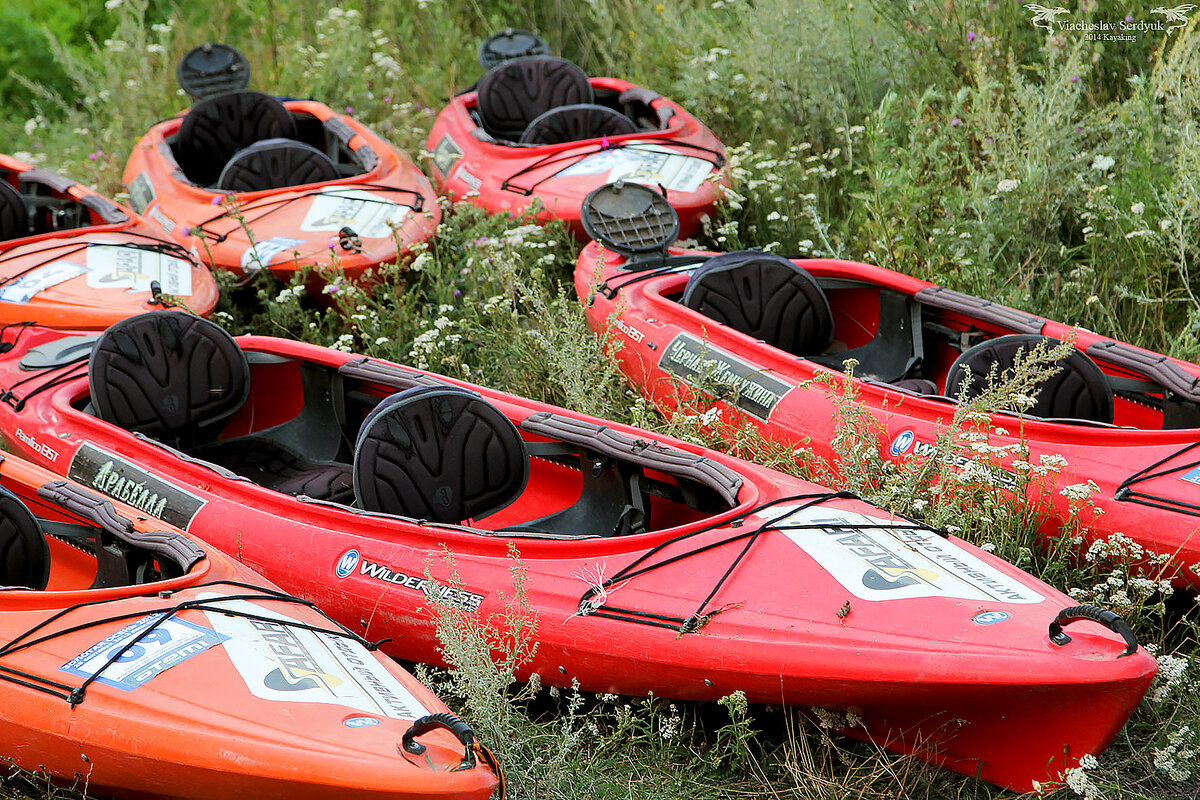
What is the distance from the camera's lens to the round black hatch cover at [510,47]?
846cm

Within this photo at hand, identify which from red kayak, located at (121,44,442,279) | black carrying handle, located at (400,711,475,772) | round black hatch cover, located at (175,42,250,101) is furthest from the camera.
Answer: round black hatch cover, located at (175,42,250,101)

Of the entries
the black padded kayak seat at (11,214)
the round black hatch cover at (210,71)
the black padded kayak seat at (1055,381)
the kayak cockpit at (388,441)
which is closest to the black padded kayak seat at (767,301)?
the black padded kayak seat at (1055,381)

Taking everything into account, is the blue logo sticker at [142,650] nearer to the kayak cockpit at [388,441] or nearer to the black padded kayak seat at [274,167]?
the kayak cockpit at [388,441]

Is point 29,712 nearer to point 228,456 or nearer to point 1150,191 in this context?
point 228,456

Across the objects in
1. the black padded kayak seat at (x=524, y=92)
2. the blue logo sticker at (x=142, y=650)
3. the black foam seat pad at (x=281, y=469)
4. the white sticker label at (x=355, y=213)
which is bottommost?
the black foam seat pad at (x=281, y=469)

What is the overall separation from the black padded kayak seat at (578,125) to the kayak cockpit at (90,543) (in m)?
4.02

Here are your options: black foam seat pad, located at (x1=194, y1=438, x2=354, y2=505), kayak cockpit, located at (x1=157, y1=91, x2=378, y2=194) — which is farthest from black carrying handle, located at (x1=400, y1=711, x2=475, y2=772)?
kayak cockpit, located at (x1=157, y1=91, x2=378, y2=194)

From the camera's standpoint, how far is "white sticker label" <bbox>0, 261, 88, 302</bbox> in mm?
5441

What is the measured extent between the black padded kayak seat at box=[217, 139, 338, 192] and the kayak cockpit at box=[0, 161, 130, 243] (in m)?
0.67

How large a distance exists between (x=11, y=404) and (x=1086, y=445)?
4.01 meters

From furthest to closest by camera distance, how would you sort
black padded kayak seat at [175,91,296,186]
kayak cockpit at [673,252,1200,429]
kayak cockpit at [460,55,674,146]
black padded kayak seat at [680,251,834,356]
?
1. kayak cockpit at [460,55,674,146]
2. black padded kayak seat at [175,91,296,186]
3. black padded kayak seat at [680,251,834,356]
4. kayak cockpit at [673,252,1200,429]

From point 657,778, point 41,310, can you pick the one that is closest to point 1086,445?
point 657,778

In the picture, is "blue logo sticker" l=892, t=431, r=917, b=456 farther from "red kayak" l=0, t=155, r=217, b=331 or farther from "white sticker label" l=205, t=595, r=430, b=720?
"red kayak" l=0, t=155, r=217, b=331

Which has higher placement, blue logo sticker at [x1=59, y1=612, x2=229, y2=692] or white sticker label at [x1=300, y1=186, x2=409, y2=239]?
white sticker label at [x1=300, y1=186, x2=409, y2=239]
